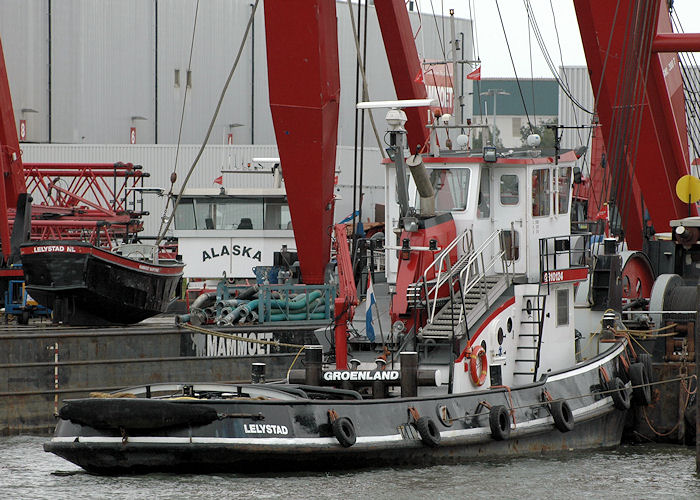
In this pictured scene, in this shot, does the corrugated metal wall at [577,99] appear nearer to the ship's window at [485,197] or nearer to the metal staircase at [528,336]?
the ship's window at [485,197]

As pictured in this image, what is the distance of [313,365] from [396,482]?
1702 millimetres

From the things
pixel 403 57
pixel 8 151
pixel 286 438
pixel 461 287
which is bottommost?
pixel 286 438

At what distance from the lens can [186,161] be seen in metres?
33.6

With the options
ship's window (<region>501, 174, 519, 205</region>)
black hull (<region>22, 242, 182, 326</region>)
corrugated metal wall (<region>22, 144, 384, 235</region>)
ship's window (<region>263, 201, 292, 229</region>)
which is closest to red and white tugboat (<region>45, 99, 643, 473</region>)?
ship's window (<region>501, 174, 519, 205</region>)

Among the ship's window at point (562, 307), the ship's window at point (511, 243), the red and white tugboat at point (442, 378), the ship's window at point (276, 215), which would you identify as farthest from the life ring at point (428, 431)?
the ship's window at point (276, 215)

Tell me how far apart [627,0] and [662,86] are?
5.58ft

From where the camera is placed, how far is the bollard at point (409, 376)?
11.6 m

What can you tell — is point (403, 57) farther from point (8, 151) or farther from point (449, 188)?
point (449, 188)

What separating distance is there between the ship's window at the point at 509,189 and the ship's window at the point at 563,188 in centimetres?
93

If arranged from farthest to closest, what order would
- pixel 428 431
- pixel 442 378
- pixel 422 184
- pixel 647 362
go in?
pixel 647 362 < pixel 422 184 < pixel 442 378 < pixel 428 431

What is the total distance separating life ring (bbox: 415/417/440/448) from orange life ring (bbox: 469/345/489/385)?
103 cm

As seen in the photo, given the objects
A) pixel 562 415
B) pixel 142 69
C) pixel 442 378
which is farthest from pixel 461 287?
pixel 142 69

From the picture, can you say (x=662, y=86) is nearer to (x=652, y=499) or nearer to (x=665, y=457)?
(x=665, y=457)

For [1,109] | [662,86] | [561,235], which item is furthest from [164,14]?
[561,235]
